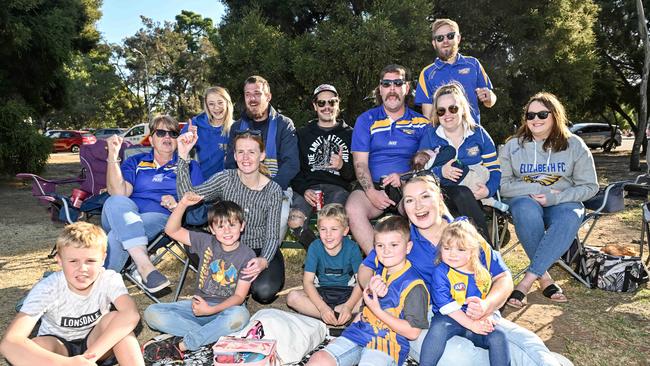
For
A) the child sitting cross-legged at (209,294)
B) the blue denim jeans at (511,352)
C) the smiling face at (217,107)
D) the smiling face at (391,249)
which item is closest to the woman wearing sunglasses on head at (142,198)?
the child sitting cross-legged at (209,294)

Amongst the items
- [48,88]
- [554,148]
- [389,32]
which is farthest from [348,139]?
[48,88]

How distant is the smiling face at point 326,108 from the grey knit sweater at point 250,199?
92 centimetres

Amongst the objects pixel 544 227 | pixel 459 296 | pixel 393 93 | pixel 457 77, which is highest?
pixel 457 77

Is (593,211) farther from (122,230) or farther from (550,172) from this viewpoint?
(122,230)

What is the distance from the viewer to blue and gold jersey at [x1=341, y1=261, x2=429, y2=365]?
8.87 ft

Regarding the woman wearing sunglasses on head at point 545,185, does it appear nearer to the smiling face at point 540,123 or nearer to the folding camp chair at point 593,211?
the smiling face at point 540,123

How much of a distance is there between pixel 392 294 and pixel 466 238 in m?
0.52

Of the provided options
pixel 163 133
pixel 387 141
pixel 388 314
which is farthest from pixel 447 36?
pixel 388 314

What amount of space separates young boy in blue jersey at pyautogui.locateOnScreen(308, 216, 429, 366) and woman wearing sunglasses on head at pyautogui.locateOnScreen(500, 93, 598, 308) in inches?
54.5

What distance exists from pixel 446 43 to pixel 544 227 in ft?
6.07

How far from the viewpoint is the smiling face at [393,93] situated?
4.06 metres

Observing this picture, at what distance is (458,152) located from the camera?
3.79 meters

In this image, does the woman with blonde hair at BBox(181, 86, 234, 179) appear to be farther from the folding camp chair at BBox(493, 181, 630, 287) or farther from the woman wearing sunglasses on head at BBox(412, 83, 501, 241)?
the folding camp chair at BBox(493, 181, 630, 287)

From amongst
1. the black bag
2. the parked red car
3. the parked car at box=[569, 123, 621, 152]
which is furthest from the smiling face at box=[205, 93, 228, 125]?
the parked red car
